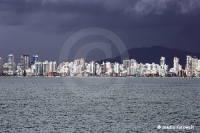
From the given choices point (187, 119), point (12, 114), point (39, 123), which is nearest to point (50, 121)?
point (39, 123)

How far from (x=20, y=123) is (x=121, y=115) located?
54.0 feet

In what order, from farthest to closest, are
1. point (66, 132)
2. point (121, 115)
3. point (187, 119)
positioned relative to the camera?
point (121, 115) → point (187, 119) → point (66, 132)

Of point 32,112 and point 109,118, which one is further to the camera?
point 32,112

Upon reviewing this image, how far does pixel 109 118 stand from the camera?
55188mm

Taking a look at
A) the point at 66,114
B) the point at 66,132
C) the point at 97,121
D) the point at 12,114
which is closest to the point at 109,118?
the point at 97,121

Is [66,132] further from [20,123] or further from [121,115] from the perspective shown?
[121,115]

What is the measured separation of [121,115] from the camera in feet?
193

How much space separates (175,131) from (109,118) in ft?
41.8

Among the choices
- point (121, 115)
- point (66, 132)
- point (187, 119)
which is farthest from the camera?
point (121, 115)

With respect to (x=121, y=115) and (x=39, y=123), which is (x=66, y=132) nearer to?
(x=39, y=123)

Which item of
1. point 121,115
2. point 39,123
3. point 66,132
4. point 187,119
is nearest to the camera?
point 66,132

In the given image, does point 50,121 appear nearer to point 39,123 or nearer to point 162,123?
point 39,123

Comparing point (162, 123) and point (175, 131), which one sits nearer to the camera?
point (175, 131)

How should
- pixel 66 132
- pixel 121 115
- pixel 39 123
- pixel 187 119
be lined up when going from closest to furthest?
1. pixel 66 132
2. pixel 39 123
3. pixel 187 119
4. pixel 121 115
